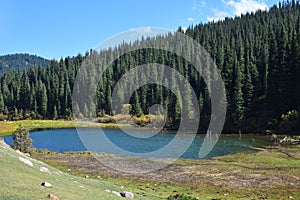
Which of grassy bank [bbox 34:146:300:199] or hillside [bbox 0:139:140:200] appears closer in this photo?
hillside [bbox 0:139:140:200]

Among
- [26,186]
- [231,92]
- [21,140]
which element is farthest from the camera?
[231,92]

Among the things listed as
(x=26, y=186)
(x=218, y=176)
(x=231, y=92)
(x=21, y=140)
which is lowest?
(x=218, y=176)

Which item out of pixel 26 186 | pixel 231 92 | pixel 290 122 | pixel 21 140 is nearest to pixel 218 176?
pixel 26 186

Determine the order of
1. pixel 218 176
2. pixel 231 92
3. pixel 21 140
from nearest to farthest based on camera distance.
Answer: pixel 218 176 < pixel 21 140 < pixel 231 92

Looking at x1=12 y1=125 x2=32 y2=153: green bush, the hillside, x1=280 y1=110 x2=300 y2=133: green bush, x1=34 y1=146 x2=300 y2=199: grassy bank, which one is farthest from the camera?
x1=280 y1=110 x2=300 y2=133: green bush

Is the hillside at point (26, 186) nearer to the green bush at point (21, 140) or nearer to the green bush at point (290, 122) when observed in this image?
the green bush at point (21, 140)

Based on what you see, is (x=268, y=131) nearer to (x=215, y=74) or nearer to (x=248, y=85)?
(x=248, y=85)

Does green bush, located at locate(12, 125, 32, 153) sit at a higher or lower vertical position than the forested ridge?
lower

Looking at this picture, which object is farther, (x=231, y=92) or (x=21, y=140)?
(x=231, y=92)

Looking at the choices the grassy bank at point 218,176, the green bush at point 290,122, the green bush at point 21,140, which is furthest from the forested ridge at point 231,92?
the green bush at point 21,140

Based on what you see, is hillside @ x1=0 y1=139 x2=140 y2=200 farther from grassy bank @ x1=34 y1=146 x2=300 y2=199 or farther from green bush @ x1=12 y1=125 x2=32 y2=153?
green bush @ x1=12 y1=125 x2=32 y2=153

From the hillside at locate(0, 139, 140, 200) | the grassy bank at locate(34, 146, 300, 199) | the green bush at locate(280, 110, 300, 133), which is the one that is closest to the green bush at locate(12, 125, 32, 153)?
Result: the grassy bank at locate(34, 146, 300, 199)

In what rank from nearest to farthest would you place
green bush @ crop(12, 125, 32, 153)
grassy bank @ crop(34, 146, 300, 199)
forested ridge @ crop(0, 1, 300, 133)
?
grassy bank @ crop(34, 146, 300, 199) < green bush @ crop(12, 125, 32, 153) < forested ridge @ crop(0, 1, 300, 133)

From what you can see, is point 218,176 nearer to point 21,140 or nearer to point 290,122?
point 21,140
